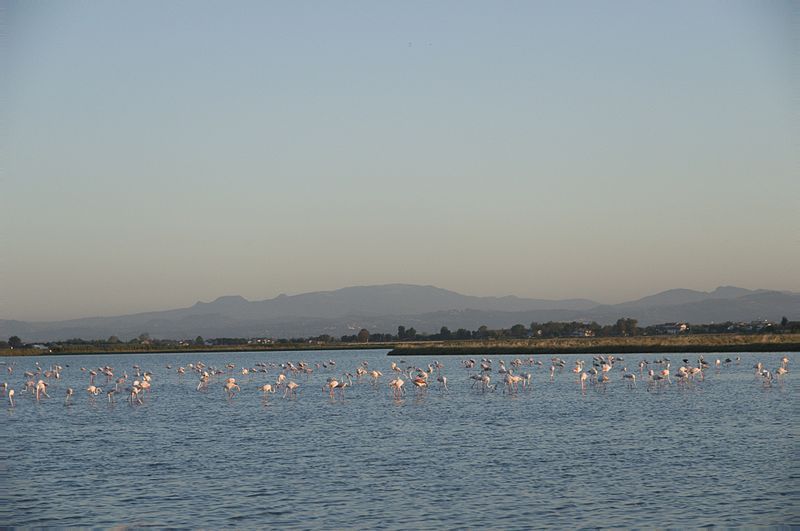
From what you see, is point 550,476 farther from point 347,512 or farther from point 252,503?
point 252,503

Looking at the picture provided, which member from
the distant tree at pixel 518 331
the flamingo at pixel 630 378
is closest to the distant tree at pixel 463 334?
the distant tree at pixel 518 331

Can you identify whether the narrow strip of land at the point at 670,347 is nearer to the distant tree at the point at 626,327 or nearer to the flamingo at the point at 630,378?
the flamingo at the point at 630,378

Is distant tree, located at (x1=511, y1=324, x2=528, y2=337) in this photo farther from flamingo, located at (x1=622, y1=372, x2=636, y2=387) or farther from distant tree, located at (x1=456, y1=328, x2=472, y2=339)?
flamingo, located at (x1=622, y1=372, x2=636, y2=387)

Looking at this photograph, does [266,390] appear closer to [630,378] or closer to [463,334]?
[630,378]

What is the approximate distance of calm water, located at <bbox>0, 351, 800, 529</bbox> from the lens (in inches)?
698

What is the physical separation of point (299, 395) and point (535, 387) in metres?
12.5

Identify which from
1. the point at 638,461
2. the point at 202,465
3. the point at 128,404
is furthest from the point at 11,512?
the point at 128,404

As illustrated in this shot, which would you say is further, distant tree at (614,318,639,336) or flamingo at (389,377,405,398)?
distant tree at (614,318,639,336)

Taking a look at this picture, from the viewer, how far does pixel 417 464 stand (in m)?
23.2

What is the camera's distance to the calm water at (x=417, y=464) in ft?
58.2

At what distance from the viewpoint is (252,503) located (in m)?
19.1

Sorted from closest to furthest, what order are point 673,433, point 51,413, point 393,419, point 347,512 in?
point 347,512, point 673,433, point 393,419, point 51,413

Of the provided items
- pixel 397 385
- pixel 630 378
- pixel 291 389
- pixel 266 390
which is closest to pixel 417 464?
pixel 397 385

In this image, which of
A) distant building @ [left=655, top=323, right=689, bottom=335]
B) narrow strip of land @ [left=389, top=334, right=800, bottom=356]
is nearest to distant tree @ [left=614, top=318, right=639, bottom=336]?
distant building @ [left=655, top=323, right=689, bottom=335]
